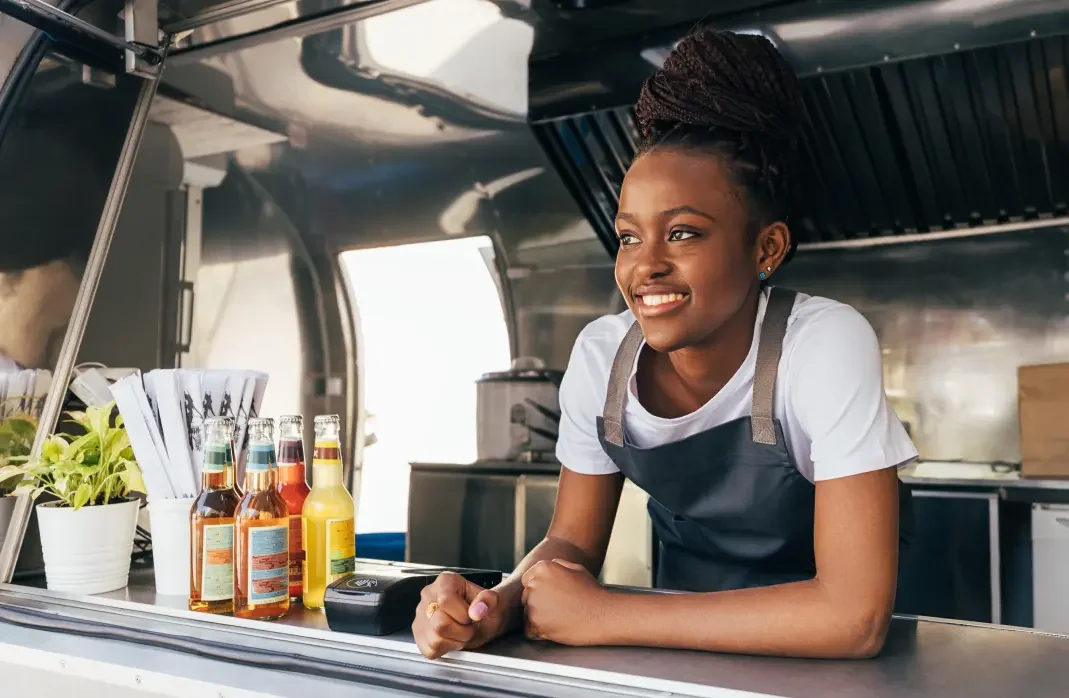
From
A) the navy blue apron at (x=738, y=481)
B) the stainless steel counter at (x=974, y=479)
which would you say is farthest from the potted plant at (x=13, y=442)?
the stainless steel counter at (x=974, y=479)

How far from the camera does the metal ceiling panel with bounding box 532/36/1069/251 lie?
7.72ft

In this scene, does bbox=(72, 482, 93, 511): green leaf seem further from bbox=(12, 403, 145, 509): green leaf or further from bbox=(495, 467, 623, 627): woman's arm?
bbox=(495, 467, 623, 627): woman's arm

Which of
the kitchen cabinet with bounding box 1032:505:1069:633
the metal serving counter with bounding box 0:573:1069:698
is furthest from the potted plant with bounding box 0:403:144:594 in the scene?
the kitchen cabinet with bounding box 1032:505:1069:633

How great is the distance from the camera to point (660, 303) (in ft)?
3.32

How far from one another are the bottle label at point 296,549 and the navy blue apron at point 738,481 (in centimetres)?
40

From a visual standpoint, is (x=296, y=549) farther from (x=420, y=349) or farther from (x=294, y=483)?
(x=420, y=349)

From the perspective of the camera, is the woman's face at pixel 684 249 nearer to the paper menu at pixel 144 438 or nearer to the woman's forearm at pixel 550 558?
the woman's forearm at pixel 550 558

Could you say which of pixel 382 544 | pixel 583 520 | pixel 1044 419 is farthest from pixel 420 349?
pixel 583 520

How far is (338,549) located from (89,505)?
1.37ft

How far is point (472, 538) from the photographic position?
3139 mm

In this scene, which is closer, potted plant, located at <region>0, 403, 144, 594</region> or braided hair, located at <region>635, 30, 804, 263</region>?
braided hair, located at <region>635, 30, 804, 263</region>

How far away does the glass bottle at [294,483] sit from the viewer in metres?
1.06

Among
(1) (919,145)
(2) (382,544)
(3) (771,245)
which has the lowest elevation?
(2) (382,544)

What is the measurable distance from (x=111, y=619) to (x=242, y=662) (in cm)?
25
